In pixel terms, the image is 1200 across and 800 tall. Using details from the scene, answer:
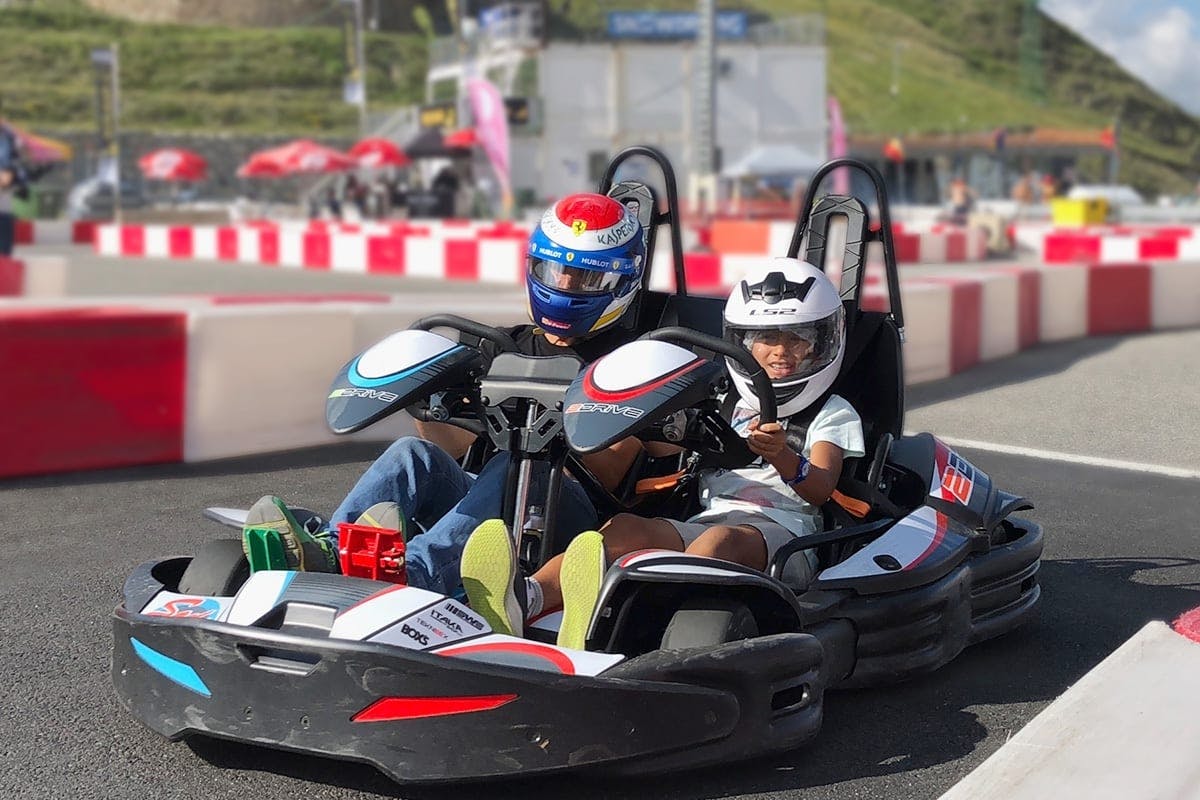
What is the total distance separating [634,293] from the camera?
3787 millimetres

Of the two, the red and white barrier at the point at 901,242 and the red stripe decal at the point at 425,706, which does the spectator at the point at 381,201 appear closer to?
the red and white barrier at the point at 901,242

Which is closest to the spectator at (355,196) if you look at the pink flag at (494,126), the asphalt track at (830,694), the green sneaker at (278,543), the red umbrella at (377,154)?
the red umbrella at (377,154)

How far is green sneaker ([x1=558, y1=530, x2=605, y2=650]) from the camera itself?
2959 mm

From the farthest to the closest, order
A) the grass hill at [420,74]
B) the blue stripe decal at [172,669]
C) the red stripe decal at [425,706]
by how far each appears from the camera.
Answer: the grass hill at [420,74], the blue stripe decal at [172,669], the red stripe decal at [425,706]

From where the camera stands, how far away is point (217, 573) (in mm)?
3105

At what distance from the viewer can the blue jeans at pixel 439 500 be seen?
3156 millimetres

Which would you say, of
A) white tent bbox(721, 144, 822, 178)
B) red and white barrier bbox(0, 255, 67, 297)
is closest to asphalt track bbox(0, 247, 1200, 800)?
red and white barrier bbox(0, 255, 67, 297)

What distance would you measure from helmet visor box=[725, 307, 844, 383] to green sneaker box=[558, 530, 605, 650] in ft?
2.75

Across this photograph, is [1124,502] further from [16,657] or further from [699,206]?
[699,206]

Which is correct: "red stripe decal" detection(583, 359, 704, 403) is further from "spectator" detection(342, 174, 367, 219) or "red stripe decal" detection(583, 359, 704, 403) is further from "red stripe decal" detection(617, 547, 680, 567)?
"spectator" detection(342, 174, 367, 219)

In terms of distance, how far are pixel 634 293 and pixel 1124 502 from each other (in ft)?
8.68

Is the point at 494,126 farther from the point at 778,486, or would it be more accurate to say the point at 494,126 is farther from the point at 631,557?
the point at 631,557

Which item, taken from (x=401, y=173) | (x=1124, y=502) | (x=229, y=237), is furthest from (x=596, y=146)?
(x=1124, y=502)

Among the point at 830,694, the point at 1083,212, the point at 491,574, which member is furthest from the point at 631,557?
the point at 1083,212
